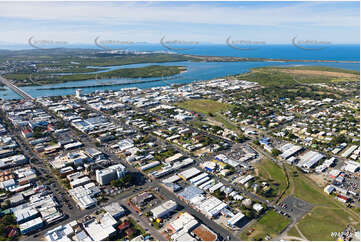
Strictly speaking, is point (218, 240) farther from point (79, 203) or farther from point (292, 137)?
point (292, 137)

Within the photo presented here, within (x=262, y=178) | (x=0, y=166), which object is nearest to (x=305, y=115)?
(x=262, y=178)

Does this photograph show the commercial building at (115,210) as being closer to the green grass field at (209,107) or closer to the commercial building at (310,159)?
the commercial building at (310,159)

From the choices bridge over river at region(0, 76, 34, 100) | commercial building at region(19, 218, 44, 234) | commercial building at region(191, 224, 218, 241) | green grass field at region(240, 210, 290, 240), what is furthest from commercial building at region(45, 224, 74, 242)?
bridge over river at region(0, 76, 34, 100)

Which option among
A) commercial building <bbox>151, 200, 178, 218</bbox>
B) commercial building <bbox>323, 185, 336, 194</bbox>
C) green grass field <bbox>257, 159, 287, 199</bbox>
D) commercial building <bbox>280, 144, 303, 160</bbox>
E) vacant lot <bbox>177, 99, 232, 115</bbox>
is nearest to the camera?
commercial building <bbox>151, 200, 178, 218</bbox>

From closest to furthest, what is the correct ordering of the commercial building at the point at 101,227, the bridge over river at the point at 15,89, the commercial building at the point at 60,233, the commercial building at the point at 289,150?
1. the commercial building at the point at 60,233
2. the commercial building at the point at 101,227
3. the commercial building at the point at 289,150
4. the bridge over river at the point at 15,89

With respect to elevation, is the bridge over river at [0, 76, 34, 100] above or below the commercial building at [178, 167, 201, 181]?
above

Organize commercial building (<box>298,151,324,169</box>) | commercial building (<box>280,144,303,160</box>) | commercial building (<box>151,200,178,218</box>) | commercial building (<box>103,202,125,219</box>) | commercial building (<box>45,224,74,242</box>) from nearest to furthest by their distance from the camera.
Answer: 1. commercial building (<box>45,224,74,242</box>)
2. commercial building (<box>151,200,178,218</box>)
3. commercial building (<box>103,202,125,219</box>)
4. commercial building (<box>298,151,324,169</box>)
5. commercial building (<box>280,144,303,160</box>)

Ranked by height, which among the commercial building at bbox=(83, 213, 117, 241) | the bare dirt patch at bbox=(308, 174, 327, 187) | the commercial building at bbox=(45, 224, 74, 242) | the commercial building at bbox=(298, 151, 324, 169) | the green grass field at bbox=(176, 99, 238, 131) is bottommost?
the commercial building at bbox=(45, 224, 74, 242)

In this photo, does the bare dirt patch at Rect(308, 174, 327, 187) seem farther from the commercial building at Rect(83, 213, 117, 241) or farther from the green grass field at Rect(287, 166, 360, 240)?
the commercial building at Rect(83, 213, 117, 241)

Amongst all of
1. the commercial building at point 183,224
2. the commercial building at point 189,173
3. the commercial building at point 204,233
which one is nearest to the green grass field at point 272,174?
the commercial building at point 189,173
